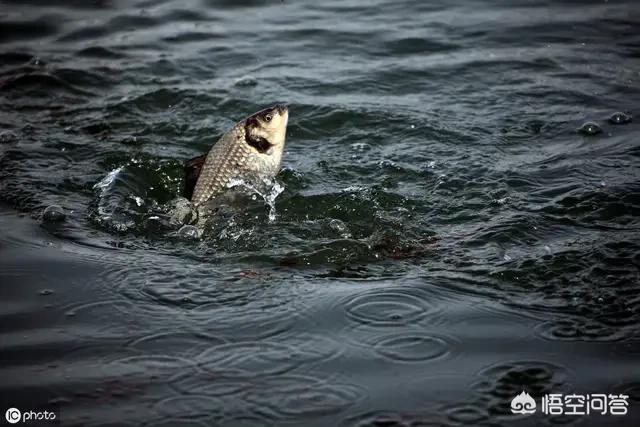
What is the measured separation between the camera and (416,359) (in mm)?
4645

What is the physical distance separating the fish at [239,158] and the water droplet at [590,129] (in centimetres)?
309

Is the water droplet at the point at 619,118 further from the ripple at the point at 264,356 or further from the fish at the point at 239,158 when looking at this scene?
the ripple at the point at 264,356

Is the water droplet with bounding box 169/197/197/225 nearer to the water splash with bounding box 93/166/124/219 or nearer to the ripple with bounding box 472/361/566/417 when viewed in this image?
the water splash with bounding box 93/166/124/219

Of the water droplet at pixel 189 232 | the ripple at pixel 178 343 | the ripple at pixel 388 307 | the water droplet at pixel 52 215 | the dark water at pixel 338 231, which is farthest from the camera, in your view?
the water droplet at pixel 52 215

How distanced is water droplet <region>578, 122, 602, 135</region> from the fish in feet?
10.1

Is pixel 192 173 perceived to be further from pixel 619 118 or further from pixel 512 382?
pixel 619 118

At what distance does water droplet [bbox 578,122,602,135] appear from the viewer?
25.6 ft

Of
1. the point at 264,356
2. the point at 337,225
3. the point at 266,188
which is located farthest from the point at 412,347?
the point at 266,188

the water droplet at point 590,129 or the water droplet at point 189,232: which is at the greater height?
the water droplet at point 590,129

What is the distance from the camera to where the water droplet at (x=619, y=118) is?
7988 millimetres

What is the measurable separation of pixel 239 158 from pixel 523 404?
2.97 meters

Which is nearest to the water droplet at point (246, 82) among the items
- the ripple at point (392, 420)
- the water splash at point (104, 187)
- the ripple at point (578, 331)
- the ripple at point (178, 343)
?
the water splash at point (104, 187)

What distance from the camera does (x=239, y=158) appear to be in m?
6.31

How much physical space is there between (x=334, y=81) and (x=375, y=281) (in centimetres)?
440
